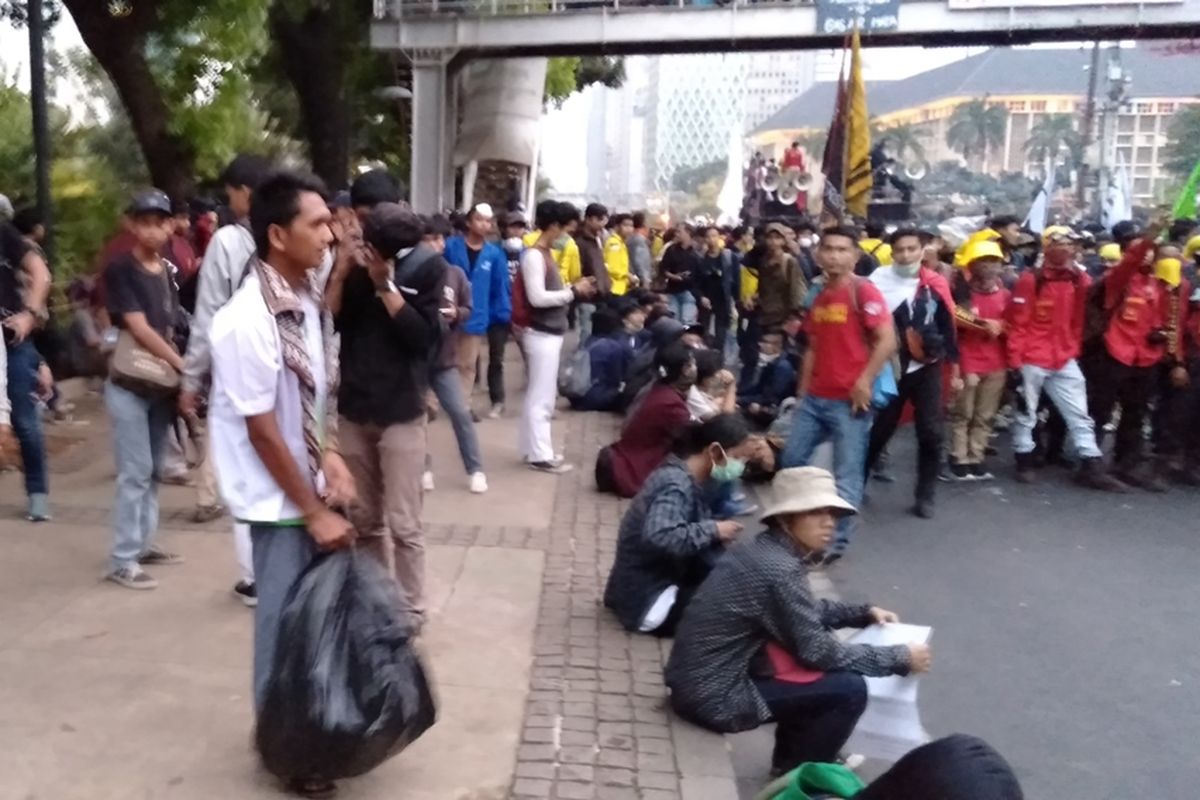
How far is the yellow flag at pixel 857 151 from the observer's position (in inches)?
329

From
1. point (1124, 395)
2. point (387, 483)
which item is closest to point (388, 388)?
point (387, 483)

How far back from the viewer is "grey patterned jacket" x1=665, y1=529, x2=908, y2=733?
3.94 metres

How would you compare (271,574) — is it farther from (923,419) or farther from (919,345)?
(923,419)

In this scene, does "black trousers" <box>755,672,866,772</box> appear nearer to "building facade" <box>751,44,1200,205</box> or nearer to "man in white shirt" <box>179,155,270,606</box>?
"man in white shirt" <box>179,155,270,606</box>

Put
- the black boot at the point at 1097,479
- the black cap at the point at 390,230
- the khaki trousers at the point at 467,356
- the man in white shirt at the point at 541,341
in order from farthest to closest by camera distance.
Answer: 1. the khaki trousers at the point at 467,356
2. the black boot at the point at 1097,479
3. the man in white shirt at the point at 541,341
4. the black cap at the point at 390,230

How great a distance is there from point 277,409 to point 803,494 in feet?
5.53

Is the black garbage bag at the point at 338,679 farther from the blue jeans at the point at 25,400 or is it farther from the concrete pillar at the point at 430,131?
the concrete pillar at the point at 430,131

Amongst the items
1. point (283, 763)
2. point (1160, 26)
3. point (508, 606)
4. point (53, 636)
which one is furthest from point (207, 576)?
point (1160, 26)

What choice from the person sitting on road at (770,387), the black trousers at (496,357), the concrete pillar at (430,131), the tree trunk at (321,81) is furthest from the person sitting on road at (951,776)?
the concrete pillar at (430,131)

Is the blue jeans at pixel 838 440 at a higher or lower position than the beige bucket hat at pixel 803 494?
lower

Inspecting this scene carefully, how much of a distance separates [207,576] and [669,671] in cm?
243

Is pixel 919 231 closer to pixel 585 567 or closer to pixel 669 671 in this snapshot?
pixel 585 567

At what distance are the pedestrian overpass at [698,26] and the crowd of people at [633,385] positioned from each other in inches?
286

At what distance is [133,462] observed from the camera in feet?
17.3
